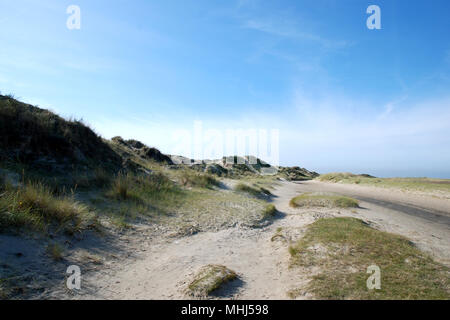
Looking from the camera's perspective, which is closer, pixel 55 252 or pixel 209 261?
pixel 55 252

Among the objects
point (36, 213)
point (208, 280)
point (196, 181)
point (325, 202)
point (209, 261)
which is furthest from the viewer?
point (196, 181)

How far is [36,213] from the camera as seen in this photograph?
18.4 ft

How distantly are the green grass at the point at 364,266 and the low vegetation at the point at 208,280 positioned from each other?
5.17ft

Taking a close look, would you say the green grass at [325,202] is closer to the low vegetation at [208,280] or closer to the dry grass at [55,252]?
the low vegetation at [208,280]

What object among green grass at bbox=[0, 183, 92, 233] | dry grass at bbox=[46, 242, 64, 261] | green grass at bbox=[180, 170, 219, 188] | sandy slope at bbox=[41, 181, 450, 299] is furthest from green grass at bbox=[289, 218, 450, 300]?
green grass at bbox=[180, 170, 219, 188]

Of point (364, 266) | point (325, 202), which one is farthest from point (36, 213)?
point (325, 202)

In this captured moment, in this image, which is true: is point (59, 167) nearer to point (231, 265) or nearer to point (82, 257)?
point (82, 257)

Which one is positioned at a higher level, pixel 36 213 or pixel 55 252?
pixel 36 213

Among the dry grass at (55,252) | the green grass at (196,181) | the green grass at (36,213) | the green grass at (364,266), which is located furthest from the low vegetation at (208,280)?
the green grass at (196,181)

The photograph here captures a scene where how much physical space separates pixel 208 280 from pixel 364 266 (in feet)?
10.4

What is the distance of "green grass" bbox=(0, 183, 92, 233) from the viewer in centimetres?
495

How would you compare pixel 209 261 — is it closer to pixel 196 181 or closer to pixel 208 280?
pixel 208 280

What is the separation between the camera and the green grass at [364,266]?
363 cm
